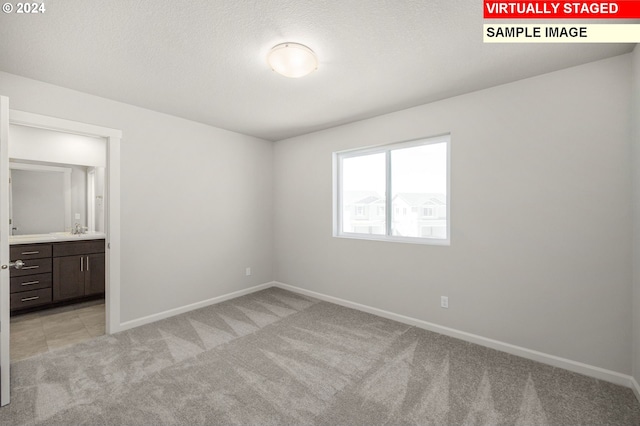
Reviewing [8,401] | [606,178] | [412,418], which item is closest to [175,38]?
[8,401]

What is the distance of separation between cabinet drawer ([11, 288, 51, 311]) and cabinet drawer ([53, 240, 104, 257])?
49 cm

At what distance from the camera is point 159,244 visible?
3.34 meters

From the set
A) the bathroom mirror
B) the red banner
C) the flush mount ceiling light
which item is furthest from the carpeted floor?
the bathroom mirror

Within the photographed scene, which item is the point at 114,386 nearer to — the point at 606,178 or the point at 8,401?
the point at 8,401

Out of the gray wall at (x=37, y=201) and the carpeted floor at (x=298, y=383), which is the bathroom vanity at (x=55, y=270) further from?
the carpeted floor at (x=298, y=383)

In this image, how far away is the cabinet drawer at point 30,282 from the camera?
3.39 meters

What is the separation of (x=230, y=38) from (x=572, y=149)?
277 cm

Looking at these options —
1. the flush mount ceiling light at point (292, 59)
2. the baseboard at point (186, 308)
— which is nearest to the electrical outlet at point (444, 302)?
the flush mount ceiling light at point (292, 59)

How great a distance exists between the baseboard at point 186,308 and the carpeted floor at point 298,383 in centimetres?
20

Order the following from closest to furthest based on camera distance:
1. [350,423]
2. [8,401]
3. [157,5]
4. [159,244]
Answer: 1. [157,5]
2. [350,423]
3. [8,401]
4. [159,244]

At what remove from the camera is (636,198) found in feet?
6.43

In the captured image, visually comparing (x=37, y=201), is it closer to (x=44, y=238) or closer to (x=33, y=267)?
(x=44, y=238)

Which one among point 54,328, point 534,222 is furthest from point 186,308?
point 534,222

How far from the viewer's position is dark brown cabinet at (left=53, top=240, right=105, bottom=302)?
372 centimetres
